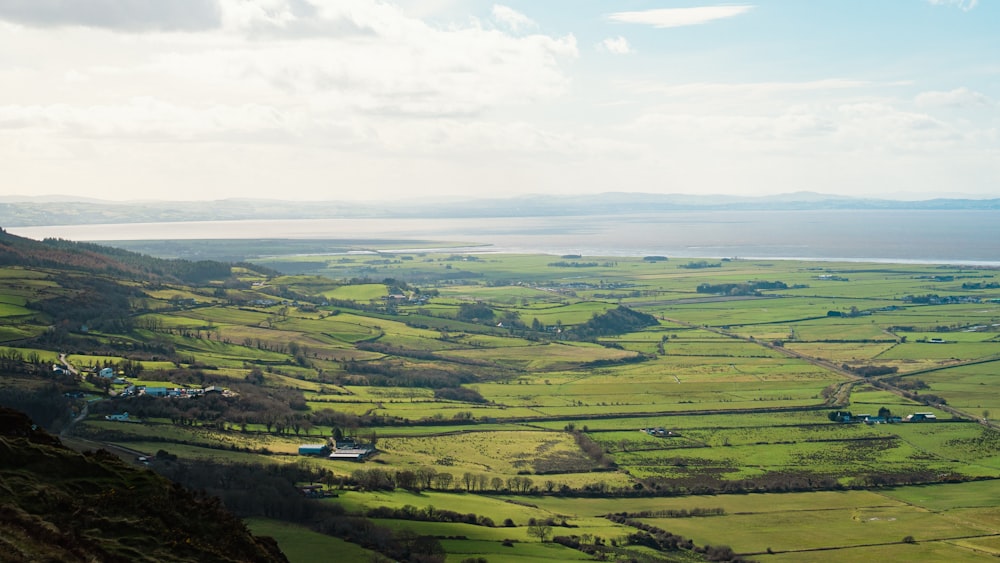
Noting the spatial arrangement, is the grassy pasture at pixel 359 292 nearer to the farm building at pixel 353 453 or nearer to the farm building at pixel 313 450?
the farm building at pixel 353 453

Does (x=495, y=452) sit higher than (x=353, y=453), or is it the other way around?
(x=353, y=453)

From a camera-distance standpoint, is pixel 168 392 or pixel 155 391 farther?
pixel 168 392

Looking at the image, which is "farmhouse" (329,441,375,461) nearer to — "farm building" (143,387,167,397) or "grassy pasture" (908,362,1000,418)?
"farm building" (143,387,167,397)

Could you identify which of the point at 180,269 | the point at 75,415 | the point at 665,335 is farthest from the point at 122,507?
the point at 180,269

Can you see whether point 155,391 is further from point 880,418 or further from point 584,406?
point 880,418

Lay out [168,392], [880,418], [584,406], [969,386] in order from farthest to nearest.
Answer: [969,386], [584,406], [880,418], [168,392]

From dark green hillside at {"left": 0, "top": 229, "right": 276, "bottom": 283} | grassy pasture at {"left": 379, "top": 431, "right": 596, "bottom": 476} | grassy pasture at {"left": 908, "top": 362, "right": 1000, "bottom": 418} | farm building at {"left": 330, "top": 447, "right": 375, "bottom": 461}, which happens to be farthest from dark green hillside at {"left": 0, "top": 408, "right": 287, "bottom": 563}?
dark green hillside at {"left": 0, "top": 229, "right": 276, "bottom": 283}

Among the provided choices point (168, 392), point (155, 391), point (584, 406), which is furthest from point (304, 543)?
point (584, 406)

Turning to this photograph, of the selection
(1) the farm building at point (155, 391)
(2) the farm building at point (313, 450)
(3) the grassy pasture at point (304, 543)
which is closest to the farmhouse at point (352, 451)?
(2) the farm building at point (313, 450)
